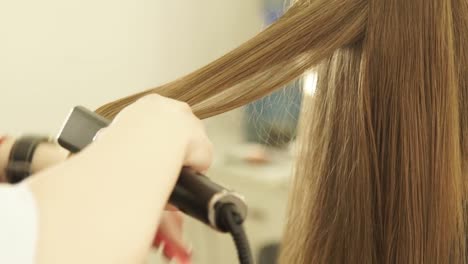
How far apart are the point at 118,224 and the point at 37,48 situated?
1.10 metres

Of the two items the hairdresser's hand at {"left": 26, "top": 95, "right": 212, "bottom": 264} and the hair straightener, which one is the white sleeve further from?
the hair straightener

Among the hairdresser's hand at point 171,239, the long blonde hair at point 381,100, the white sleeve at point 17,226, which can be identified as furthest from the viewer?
the long blonde hair at point 381,100

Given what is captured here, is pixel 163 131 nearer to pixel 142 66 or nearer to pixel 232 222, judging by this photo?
pixel 232 222

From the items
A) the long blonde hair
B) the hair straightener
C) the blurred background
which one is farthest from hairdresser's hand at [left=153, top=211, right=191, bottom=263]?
the blurred background

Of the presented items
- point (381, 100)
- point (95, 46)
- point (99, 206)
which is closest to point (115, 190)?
point (99, 206)

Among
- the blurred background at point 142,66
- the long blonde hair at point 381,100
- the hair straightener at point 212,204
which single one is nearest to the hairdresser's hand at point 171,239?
the hair straightener at point 212,204

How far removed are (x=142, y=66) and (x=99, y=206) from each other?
125cm

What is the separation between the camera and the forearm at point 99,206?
1.03 feet

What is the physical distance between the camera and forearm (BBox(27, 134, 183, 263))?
31 cm

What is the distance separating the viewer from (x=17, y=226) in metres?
0.31

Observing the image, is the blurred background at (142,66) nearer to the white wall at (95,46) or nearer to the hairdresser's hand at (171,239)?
the white wall at (95,46)

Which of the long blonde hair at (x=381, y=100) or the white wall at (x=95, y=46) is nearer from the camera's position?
the long blonde hair at (x=381, y=100)

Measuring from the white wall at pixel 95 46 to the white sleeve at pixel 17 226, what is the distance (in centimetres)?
106

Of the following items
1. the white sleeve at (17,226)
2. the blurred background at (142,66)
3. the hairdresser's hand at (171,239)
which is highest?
the blurred background at (142,66)
